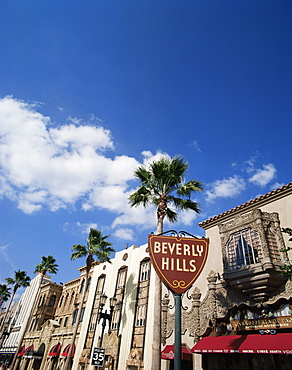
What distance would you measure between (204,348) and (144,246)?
11.4 m

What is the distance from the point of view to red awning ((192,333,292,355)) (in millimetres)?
10867

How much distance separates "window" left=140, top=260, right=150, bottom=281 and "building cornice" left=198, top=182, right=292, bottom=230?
725 centimetres

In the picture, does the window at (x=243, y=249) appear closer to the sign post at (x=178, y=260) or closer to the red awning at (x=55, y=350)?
the sign post at (x=178, y=260)

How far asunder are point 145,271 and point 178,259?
16012 mm

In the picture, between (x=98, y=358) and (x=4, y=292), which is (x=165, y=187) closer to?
(x=98, y=358)

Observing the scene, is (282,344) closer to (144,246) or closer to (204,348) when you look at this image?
(204,348)

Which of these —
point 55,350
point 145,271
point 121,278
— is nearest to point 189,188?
point 145,271

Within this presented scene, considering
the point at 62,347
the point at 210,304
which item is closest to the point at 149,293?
the point at 210,304

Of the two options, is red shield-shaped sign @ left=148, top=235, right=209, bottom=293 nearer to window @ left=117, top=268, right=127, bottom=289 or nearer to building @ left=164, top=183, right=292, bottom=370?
building @ left=164, top=183, right=292, bottom=370

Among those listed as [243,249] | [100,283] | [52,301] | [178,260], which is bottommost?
[178,260]

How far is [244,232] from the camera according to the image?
15.3m

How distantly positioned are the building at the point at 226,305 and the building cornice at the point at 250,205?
0.18 ft

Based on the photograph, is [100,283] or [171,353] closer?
[171,353]

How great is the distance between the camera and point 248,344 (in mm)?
11977
